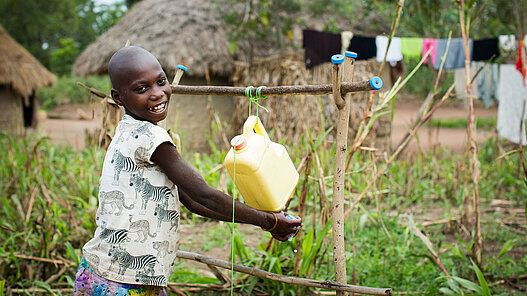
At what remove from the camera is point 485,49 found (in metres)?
6.17

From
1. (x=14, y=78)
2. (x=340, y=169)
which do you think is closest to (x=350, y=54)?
(x=340, y=169)

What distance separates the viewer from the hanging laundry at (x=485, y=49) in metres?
6.10

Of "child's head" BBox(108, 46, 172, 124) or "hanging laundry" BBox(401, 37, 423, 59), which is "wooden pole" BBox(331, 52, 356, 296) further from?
"hanging laundry" BBox(401, 37, 423, 59)

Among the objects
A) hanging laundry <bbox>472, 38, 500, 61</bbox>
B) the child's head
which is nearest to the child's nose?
the child's head

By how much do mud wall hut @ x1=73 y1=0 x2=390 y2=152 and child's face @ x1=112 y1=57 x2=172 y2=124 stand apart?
16.6 feet

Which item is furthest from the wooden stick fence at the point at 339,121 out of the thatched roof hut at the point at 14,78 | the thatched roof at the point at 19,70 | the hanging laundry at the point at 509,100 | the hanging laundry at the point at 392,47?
the thatched roof at the point at 19,70

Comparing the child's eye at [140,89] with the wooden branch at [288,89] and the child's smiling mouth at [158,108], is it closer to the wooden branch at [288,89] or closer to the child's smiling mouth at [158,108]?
the child's smiling mouth at [158,108]

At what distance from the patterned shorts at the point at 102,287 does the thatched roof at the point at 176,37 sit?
229 inches

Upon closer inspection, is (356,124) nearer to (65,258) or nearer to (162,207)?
(65,258)

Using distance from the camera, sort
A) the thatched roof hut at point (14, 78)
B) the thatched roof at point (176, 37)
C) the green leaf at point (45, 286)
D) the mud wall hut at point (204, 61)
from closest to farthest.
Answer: the green leaf at point (45, 286)
the mud wall hut at point (204, 61)
the thatched roof at point (176, 37)
the thatched roof hut at point (14, 78)

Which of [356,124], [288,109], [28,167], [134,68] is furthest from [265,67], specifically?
[134,68]

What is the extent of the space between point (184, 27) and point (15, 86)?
3.34 m

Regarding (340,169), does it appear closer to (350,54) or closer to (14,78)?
(350,54)

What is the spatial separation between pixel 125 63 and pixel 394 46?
5449 millimetres
